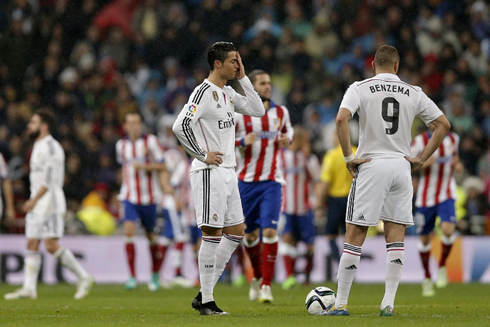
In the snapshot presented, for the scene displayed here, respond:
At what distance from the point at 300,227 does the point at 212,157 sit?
281 inches

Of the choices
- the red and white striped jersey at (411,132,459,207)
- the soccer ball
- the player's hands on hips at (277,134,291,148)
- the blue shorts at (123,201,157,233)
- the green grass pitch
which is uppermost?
the player's hands on hips at (277,134,291,148)

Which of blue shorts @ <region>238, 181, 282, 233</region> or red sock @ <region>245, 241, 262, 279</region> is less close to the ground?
blue shorts @ <region>238, 181, 282, 233</region>

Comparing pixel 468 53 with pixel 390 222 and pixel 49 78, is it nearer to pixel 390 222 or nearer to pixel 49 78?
pixel 49 78

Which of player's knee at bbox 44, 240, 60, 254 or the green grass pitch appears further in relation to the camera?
player's knee at bbox 44, 240, 60, 254

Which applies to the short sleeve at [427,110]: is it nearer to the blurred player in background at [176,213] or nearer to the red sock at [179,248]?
the blurred player in background at [176,213]

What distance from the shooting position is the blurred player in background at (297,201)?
14.8 metres

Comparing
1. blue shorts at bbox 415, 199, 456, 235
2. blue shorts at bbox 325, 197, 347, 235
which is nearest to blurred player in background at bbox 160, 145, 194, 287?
blue shorts at bbox 325, 197, 347, 235

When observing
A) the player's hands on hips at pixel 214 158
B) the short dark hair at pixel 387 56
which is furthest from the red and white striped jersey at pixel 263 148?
the short dark hair at pixel 387 56

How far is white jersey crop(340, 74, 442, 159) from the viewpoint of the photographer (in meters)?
7.58

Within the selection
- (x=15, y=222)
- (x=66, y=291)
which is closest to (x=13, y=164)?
(x=15, y=222)

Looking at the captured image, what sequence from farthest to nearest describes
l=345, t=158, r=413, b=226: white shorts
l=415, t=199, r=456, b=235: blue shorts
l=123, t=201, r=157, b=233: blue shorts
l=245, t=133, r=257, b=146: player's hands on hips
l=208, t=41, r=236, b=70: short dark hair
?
l=123, t=201, r=157, b=233: blue shorts
l=415, t=199, r=456, b=235: blue shorts
l=245, t=133, r=257, b=146: player's hands on hips
l=208, t=41, r=236, b=70: short dark hair
l=345, t=158, r=413, b=226: white shorts

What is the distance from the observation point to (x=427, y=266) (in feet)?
41.6

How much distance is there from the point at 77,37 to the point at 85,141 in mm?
3672

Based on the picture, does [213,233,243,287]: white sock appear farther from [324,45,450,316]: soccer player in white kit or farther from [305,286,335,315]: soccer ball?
[324,45,450,316]: soccer player in white kit
